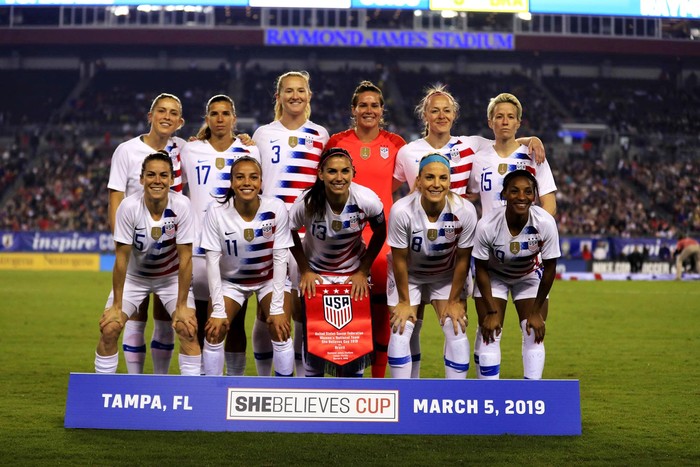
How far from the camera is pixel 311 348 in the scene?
6.09 meters

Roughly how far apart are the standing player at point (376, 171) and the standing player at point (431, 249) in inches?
22.3

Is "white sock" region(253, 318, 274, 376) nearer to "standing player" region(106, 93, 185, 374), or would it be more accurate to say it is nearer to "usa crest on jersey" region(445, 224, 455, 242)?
"standing player" region(106, 93, 185, 374)

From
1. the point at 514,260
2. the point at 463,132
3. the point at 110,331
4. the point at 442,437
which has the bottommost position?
the point at 442,437

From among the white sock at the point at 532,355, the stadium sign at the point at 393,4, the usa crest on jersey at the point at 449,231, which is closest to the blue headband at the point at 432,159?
the usa crest on jersey at the point at 449,231

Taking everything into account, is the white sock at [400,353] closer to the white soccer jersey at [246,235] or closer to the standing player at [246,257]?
the standing player at [246,257]

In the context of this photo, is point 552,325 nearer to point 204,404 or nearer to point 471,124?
point 204,404

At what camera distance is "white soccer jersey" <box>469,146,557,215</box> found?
21.7 ft

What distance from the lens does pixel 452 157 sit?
6.64 meters

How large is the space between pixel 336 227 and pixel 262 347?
1211mm

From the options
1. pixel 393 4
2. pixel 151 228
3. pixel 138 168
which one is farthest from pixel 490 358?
pixel 393 4

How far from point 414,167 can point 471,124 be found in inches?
1294

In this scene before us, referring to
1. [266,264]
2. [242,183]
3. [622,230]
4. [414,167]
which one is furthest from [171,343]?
[622,230]

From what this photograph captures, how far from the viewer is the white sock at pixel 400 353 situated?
6.06 meters

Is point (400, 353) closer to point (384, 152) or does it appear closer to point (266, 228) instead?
point (266, 228)
